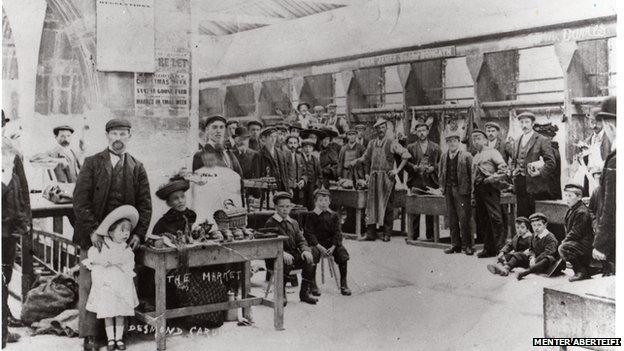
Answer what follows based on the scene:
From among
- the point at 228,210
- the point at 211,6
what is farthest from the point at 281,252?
the point at 211,6

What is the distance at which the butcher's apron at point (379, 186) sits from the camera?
646 cm

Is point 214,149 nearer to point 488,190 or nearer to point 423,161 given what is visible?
point 423,161

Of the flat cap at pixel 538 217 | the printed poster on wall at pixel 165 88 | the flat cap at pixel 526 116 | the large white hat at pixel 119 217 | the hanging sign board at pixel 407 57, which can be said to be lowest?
the flat cap at pixel 538 217

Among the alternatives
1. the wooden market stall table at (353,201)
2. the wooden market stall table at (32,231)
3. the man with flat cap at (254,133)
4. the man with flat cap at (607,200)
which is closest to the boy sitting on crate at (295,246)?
the man with flat cap at (254,133)

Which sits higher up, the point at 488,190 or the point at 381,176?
the point at 381,176

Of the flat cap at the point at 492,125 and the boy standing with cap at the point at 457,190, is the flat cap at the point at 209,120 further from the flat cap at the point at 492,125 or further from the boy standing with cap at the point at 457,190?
the flat cap at the point at 492,125

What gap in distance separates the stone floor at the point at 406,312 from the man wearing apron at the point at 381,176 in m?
0.29

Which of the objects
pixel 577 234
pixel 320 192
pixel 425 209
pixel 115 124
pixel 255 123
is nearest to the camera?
pixel 115 124

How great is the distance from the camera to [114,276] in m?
5.01

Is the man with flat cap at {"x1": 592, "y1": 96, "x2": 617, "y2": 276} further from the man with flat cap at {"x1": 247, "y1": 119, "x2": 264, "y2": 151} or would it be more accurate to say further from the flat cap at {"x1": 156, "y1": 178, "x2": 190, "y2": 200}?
the flat cap at {"x1": 156, "y1": 178, "x2": 190, "y2": 200}

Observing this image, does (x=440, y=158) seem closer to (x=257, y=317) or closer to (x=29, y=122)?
(x=257, y=317)

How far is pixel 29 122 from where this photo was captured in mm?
4949

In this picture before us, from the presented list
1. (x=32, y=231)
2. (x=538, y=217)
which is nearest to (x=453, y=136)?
(x=538, y=217)

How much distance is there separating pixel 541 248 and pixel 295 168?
86.4 inches
